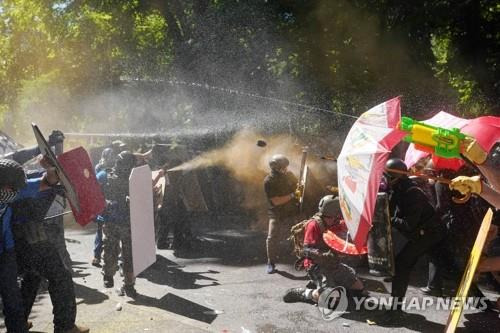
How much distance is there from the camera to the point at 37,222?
4.18m

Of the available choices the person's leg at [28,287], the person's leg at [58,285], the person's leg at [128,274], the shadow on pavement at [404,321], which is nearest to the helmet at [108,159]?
the person's leg at [128,274]

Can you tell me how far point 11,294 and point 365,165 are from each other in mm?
2978

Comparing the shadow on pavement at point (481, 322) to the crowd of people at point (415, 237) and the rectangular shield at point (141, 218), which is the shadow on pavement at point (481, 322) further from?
the rectangular shield at point (141, 218)

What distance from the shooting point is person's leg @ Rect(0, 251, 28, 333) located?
3.87 meters

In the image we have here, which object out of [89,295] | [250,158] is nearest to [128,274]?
[89,295]

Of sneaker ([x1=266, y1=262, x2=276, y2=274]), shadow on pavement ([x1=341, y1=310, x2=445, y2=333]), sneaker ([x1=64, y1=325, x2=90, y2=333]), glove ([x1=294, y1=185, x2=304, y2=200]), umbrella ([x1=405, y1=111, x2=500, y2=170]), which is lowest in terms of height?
sneaker ([x1=266, y1=262, x2=276, y2=274])

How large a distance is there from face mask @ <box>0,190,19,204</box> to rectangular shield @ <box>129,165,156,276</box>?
1761 mm

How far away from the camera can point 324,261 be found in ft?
17.5

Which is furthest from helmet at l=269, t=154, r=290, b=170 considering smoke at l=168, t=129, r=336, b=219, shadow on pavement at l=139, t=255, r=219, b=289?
smoke at l=168, t=129, r=336, b=219

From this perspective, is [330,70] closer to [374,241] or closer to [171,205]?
[171,205]

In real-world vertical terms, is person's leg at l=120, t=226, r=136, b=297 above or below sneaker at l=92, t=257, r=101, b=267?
above

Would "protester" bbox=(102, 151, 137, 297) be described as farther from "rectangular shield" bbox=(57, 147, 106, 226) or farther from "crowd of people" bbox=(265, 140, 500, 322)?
"crowd of people" bbox=(265, 140, 500, 322)

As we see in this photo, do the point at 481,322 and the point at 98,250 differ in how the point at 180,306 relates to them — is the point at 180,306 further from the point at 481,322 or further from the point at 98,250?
the point at 481,322

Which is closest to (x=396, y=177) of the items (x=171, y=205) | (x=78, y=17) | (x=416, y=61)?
(x=171, y=205)
